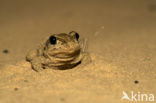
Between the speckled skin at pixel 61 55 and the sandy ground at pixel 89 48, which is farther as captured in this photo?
the speckled skin at pixel 61 55

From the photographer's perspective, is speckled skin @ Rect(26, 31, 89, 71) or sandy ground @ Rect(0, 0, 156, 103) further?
speckled skin @ Rect(26, 31, 89, 71)

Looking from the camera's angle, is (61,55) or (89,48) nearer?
(61,55)

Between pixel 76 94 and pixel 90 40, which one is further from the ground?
pixel 90 40

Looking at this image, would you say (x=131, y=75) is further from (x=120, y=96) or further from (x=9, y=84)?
(x=9, y=84)

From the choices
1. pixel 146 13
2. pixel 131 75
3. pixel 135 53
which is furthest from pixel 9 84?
pixel 146 13
